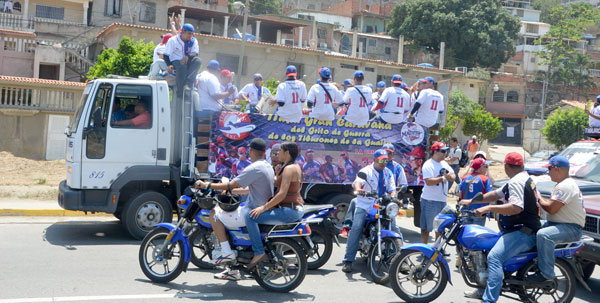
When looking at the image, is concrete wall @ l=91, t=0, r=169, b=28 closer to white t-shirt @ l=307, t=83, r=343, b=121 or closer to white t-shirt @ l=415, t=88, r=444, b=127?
white t-shirt @ l=307, t=83, r=343, b=121

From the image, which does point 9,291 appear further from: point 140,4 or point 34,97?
point 140,4

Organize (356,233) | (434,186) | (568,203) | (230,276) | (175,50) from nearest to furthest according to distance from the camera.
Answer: (568,203) → (230,276) → (356,233) → (434,186) → (175,50)

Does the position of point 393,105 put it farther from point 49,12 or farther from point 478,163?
point 49,12

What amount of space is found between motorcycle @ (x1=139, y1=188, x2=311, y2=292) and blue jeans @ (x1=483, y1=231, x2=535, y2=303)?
204 centimetres

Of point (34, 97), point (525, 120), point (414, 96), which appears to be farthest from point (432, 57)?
point (414, 96)

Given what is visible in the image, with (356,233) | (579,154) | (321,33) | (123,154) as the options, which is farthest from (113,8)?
(356,233)

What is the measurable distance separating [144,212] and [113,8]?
3547cm

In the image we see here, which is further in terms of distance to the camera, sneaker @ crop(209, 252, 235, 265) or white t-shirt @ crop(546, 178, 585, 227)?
sneaker @ crop(209, 252, 235, 265)

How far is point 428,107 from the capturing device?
35.3 ft

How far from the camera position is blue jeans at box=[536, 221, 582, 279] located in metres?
6.12

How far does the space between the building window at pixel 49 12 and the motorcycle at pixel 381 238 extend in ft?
122

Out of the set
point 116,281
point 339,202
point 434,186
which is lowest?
point 116,281

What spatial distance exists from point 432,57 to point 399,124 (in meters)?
46.1

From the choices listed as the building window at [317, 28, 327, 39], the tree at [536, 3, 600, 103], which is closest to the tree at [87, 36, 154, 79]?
the building window at [317, 28, 327, 39]
